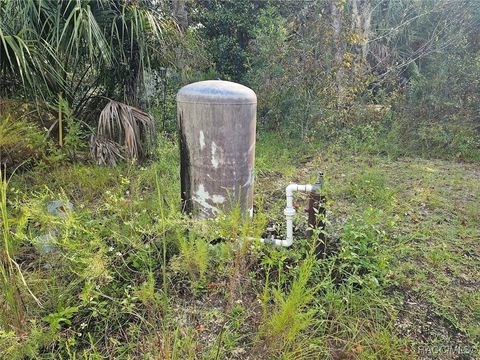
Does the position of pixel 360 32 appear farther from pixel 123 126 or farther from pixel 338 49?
pixel 123 126

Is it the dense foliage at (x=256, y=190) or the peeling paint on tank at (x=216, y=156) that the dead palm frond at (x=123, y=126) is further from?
the peeling paint on tank at (x=216, y=156)

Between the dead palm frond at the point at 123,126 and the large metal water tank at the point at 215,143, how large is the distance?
5.23 ft

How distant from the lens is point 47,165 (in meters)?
3.74

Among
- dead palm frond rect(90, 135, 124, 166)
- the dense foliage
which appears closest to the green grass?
the dense foliage

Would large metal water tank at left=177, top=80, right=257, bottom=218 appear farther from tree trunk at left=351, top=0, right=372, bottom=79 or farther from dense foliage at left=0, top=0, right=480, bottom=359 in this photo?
tree trunk at left=351, top=0, right=372, bottom=79

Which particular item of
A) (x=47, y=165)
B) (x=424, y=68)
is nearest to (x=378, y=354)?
(x=47, y=165)

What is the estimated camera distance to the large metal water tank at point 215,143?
235 cm

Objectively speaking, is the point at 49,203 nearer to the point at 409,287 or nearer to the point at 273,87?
the point at 409,287

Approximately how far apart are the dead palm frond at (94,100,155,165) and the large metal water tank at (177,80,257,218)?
5.23 feet

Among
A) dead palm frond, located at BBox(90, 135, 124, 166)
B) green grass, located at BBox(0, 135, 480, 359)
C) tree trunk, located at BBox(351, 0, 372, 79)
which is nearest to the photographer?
green grass, located at BBox(0, 135, 480, 359)

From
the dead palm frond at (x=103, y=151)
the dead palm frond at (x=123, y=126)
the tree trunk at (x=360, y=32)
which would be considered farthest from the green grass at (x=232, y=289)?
the tree trunk at (x=360, y=32)

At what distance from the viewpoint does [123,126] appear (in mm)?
3975

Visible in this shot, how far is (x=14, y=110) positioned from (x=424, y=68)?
8.29 meters

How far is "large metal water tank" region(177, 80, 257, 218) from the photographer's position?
2.35m
